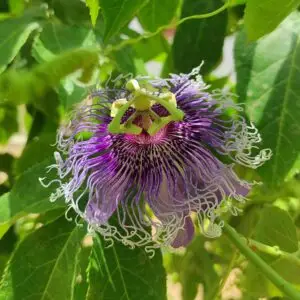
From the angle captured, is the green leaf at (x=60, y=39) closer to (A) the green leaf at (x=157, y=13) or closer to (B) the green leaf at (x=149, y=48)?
(A) the green leaf at (x=157, y=13)

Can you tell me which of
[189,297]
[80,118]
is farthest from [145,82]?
[189,297]

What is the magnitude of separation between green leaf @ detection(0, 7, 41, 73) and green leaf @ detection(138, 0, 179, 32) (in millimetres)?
115

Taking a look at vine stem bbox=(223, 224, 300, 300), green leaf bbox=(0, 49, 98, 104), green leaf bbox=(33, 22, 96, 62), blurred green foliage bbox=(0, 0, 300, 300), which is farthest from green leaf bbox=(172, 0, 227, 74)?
green leaf bbox=(0, 49, 98, 104)

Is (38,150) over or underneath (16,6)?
underneath

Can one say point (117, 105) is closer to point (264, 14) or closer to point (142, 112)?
point (142, 112)

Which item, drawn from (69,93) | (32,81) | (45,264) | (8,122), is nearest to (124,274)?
(45,264)

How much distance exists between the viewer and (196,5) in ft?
2.24

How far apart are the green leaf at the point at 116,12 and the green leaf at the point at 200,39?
9.3 inches

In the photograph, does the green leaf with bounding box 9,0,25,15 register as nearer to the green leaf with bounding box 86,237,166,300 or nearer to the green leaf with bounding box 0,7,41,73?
the green leaf with bounding box 0,7,41,73

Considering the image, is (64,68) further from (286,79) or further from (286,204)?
(286,204)

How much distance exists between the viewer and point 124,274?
57cm

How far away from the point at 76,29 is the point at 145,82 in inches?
5.1

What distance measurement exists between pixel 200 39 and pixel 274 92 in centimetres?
14

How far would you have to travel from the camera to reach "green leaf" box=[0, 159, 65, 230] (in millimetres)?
563
